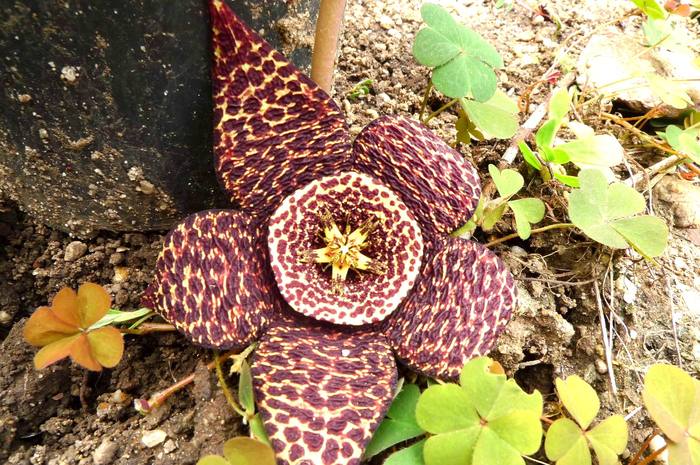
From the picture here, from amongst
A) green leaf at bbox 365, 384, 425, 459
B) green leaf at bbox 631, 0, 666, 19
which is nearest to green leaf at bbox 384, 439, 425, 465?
green leaf at bbox 365, 384, 425, 459

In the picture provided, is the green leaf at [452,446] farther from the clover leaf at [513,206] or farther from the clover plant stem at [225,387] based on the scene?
the clover leaf at [513,206]

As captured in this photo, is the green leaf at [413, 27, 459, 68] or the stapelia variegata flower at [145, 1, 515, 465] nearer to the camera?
the stapelia variegata flower at [145, 1, 515, 465]

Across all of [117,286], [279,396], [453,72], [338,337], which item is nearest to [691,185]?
[453,72]

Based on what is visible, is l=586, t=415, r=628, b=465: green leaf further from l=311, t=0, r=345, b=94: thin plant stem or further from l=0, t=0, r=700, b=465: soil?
l=311, t=0, r=345, b=94: thin plant stem

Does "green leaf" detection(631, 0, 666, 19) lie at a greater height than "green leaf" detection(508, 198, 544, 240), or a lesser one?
greater

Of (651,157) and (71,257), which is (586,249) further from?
(71,257)

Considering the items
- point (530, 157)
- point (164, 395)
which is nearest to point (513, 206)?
point (530, 157)

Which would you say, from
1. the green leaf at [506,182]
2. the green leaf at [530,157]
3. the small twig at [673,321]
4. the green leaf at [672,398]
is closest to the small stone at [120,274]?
the green leaf at [506,182]
